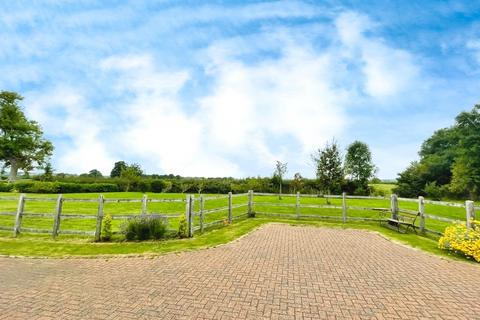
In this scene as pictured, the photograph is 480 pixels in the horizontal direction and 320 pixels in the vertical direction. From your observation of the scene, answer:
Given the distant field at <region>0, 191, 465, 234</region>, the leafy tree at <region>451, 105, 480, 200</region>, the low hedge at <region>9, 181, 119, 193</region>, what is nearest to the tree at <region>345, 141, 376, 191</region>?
the leafy tree at <region>451, 105, 480, 200</region>

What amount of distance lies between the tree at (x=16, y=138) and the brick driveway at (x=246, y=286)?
48669 mm

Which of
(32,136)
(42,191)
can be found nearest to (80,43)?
(42,191)

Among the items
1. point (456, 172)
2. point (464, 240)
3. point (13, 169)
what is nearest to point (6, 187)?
point (13, 169)

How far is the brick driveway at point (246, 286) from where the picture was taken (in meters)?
4.00

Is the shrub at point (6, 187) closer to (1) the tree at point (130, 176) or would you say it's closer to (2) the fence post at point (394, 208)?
(1) the tree at point (130, 176)

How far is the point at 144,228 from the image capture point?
29.3 ft

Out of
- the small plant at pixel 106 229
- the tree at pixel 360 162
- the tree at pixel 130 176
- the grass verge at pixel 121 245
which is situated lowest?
the grass verge at pixel 121 245


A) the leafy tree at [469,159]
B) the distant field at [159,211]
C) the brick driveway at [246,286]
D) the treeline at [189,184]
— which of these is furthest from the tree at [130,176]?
the leafy tree at [469,159]

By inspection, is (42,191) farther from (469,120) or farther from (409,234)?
(469,120)

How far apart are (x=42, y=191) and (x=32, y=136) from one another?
19.5 m

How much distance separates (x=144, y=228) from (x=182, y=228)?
131cm

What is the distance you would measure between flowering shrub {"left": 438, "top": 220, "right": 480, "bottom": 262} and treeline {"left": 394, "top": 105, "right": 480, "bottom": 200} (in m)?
38.0

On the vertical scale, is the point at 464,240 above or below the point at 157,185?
below

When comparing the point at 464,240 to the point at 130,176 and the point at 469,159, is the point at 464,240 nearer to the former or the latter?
the point at 130,176
